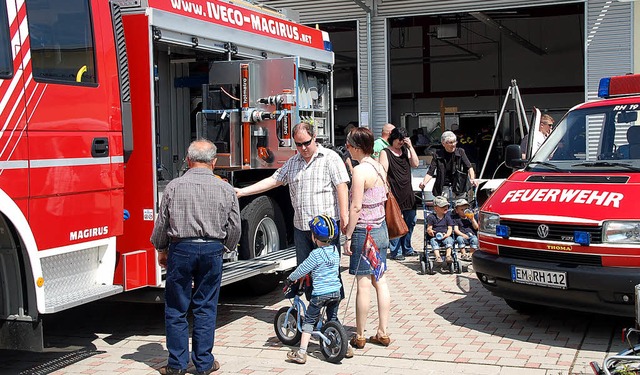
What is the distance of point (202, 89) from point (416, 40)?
1955 cm

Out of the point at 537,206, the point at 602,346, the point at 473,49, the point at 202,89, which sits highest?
the point at 473,49

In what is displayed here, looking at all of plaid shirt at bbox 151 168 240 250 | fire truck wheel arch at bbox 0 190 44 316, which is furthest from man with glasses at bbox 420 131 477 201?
fire truck wheel arch at bbox 0 190 44 316

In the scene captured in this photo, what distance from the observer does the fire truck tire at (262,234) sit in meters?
8.04

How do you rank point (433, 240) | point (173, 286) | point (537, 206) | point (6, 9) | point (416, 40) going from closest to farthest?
point (6, 9)
point (173, 286)
point (537, 206)
point (433, 240)
point (416, 40)

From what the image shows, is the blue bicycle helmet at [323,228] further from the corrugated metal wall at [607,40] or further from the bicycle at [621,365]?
the corrugated metal wall at [607,40]

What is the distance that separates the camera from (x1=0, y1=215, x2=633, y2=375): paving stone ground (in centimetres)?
613

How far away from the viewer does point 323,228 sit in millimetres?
6184

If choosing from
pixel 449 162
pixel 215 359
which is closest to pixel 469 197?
pixel 449 162

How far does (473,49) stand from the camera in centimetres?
2709

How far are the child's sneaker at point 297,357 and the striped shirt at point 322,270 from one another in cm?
47

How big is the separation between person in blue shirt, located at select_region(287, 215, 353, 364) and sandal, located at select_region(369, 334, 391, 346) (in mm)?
427

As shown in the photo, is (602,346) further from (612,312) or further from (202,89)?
(202,89)

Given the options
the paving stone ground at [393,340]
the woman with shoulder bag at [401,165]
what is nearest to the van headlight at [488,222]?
the paving stone ground at [393,340]

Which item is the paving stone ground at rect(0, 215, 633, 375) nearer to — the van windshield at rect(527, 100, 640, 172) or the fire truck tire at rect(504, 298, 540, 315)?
the fire truck tire at rect(504, 298, 540, 315)
